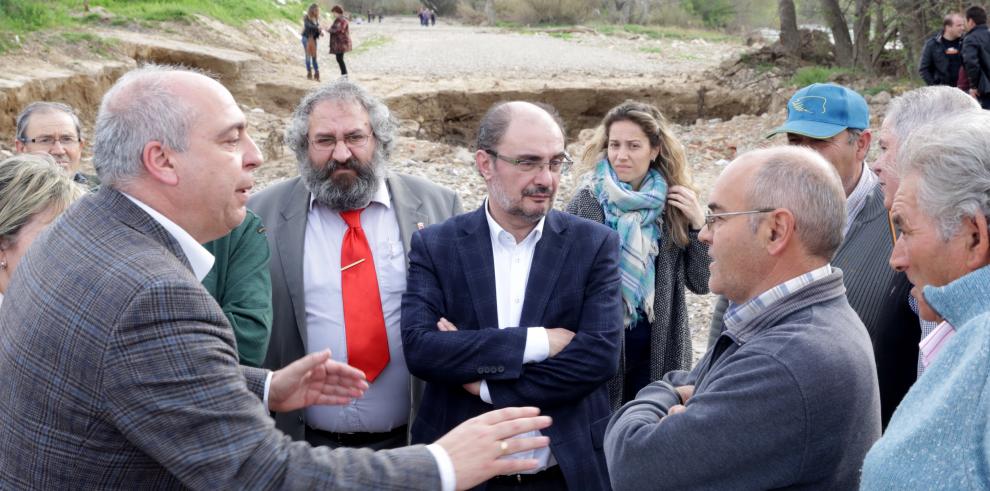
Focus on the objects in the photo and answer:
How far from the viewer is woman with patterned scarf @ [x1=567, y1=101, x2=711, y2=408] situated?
3729 millimetres

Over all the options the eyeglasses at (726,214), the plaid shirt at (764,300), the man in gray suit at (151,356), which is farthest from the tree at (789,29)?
the man in gray suit at (151,356)

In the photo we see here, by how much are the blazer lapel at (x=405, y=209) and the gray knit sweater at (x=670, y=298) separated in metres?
0.82

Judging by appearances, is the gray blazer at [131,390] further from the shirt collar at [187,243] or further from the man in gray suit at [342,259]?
the man in gray suit at [342,259]

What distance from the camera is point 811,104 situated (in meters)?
3.71

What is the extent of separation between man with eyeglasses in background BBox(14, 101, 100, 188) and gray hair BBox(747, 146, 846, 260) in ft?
11.6

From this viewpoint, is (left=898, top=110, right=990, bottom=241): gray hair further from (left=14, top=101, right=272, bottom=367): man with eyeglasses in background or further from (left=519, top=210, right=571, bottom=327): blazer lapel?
(left=14, top=101, right=272, bottom=367): man with eyeglasses in background

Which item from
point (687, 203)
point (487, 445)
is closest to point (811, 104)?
point (687, 203)

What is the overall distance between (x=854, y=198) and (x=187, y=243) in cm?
266

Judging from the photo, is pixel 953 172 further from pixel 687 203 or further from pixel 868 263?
pixel 687 203

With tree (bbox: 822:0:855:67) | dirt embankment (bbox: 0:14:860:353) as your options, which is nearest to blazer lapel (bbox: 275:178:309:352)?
dirt embankment (bbox: 0:14:860:353)

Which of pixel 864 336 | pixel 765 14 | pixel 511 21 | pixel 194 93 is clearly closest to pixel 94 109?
pixel 194 93

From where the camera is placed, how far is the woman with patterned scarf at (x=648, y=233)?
12.2 ft

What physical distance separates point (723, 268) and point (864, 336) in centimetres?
40

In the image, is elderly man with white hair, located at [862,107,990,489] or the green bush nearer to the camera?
elderly man with white hair, located at [862,107,990,489]
